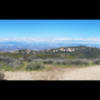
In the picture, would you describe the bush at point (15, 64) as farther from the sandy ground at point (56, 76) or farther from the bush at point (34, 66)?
the sandy ground at point (56, 76)

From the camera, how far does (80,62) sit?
1266 cm

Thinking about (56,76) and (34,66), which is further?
(34,66)

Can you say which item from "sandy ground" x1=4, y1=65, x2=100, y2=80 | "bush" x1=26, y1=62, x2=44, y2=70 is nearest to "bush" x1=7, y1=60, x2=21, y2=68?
"bush" x1=26, y1=62, x2=44, y2=70

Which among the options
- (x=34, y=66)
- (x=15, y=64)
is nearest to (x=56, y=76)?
(x=34, y=66)

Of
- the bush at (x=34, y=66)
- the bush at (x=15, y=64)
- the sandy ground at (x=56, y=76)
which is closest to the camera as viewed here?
the sandy ground at (x=56, y=76)

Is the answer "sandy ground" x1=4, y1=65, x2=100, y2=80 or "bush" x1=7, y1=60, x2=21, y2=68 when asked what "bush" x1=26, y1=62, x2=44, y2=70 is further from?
"sandy ground" x1=4, y1=65, x2=100, y2=80

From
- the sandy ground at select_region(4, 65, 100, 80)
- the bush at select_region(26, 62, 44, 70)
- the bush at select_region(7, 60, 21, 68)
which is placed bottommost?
the bush at select_region(7, 60, 21, 68)

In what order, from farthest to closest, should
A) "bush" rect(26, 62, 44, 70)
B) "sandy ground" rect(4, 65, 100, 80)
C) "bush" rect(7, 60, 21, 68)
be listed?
1. "bush" rect(7, 60, 21, 68)
2. "bush" rect(26, 62, 44, 70)
3. "sandy ground" rect(4, 65, 100, 80)

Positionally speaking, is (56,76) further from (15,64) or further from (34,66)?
(15,64)

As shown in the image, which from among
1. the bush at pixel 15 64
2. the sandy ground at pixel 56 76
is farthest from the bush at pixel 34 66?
the sandy ground at pixel 56 76
